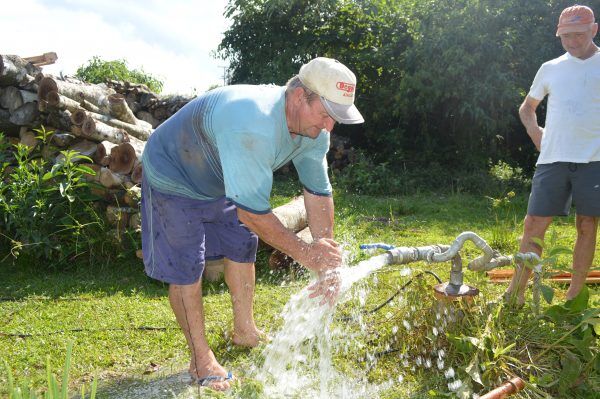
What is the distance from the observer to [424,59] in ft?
31.8

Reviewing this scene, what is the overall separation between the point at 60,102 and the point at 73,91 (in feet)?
1.18

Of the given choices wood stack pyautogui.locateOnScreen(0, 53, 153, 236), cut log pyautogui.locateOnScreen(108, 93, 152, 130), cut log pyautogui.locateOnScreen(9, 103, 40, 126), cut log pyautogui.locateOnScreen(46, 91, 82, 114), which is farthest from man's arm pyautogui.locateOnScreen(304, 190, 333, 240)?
cut log pyautogui.locateOnScreen(9, 103, 40, 126)

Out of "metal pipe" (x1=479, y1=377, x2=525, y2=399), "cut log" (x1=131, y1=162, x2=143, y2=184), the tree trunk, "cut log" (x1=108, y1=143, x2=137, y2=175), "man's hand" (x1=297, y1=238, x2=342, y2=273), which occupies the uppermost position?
the tree trunk

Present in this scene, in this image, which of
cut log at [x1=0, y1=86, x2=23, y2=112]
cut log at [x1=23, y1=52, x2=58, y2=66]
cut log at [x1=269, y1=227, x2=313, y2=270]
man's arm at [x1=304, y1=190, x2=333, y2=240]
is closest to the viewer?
man's arm at [x1=304, y1=190, x2=333, y2=240]

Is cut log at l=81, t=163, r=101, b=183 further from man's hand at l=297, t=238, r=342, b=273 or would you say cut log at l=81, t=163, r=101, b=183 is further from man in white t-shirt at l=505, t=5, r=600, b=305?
man in white t-shirt at l=505, t=5, r=600, b=305

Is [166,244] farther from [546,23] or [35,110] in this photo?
[546,23]

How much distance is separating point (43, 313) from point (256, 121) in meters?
2.58

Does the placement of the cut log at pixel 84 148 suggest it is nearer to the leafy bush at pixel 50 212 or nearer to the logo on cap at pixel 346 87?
the leafy bush at pixel 50 212

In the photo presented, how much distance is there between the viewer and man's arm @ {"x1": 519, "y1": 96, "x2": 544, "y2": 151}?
12.6ft

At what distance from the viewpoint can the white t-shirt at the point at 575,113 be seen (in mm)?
3521

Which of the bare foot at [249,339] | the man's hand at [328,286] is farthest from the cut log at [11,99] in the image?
the man's hand at [328,286]

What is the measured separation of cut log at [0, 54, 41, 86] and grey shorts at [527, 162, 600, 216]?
5219 millimetres

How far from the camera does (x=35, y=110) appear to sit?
5973 mm

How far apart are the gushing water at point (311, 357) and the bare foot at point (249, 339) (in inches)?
3.0
